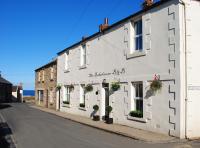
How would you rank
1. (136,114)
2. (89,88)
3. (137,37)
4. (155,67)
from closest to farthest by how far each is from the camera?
1. (155,67)
2. (136,114)
3. (137,37)
4. (89,88)

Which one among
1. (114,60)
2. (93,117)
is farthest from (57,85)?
(114,60)

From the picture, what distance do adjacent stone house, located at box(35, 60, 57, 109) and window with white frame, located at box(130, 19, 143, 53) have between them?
1640 centimetres

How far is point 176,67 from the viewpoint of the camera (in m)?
12.0

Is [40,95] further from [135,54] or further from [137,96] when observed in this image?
[135,54]

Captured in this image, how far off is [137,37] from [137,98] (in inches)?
124

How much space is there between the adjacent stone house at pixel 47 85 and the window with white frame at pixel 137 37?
53.8 ft

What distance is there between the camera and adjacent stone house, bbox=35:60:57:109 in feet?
101

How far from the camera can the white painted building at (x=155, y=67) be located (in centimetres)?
1195

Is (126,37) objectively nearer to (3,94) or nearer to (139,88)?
(139,88)

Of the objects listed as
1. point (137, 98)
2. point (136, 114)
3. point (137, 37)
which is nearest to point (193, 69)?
point (137, 98)

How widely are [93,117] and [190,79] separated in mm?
8229

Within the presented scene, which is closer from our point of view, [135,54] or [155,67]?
[155,67]

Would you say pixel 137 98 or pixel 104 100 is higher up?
pixel 137 98

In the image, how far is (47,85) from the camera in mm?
34062
